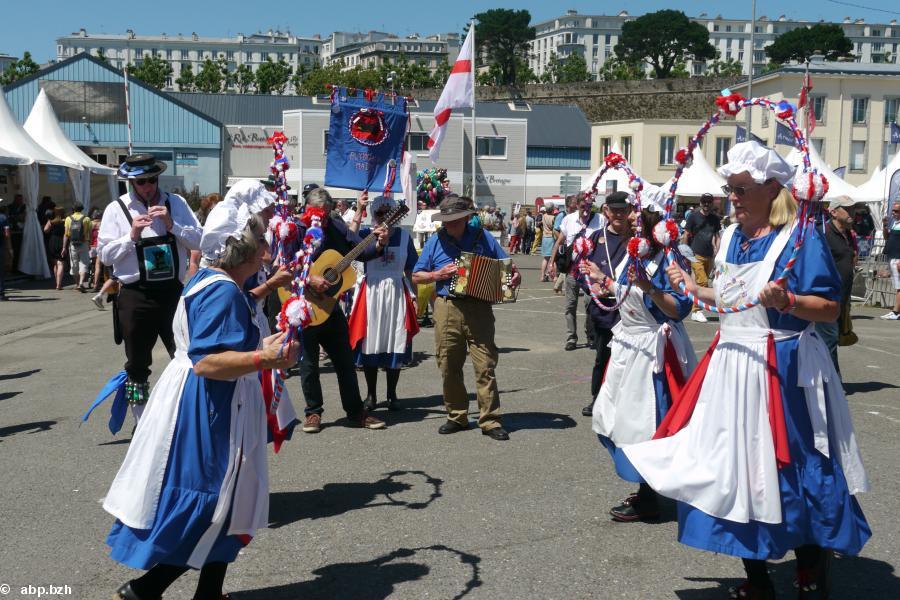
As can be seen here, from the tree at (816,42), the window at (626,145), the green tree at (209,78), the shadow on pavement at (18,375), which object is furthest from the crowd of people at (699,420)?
the tree at (816,42)

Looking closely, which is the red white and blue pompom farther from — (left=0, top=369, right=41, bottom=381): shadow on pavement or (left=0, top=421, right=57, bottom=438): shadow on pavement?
(left=0, top=369, right=41, bottom=381): shadow on pavement

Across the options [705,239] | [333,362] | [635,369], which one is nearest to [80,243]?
[705,239]

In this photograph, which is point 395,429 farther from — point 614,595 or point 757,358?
point 757,358

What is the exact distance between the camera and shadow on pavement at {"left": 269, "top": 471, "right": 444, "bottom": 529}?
535 centimetres

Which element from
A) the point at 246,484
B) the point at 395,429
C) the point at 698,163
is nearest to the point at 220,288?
the point at 246,484

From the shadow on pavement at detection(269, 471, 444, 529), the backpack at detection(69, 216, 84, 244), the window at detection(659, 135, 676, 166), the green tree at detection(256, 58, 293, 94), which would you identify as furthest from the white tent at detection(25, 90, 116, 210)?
the green tree at detection(256, 58, 293, 94)

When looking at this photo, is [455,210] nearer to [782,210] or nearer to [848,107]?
[782,210]

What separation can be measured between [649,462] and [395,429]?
368 cm

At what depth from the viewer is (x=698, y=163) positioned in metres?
30.1

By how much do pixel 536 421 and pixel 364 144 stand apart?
389 cm

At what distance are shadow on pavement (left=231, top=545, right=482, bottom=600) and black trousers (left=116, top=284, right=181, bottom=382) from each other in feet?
8.34

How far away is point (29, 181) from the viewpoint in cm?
1998

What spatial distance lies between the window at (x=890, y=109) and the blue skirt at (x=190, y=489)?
62.2m

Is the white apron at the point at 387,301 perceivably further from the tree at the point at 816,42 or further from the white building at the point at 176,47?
the white building at the point at 176,47
